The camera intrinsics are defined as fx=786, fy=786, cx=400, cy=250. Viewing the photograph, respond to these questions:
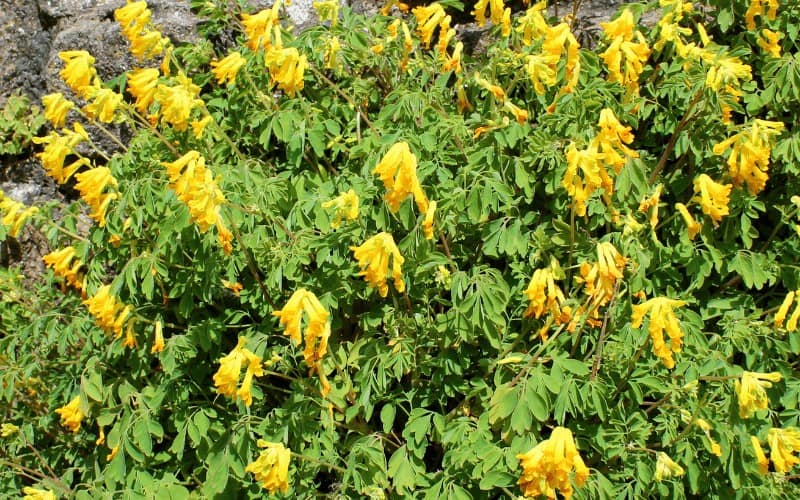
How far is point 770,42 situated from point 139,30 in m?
2.72

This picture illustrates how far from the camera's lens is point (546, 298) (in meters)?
2.96

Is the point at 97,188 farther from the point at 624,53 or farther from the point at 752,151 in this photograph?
the point at 752,151

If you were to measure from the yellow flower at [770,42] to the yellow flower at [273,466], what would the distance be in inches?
103

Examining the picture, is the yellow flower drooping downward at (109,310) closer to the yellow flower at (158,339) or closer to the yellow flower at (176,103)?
the yellow flower at (158,339)

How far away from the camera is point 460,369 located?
9.89 feet

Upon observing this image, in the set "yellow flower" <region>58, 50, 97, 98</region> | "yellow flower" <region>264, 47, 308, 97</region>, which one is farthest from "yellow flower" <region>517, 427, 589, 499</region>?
"yellow flower" <region>58, 50, 97, 98</region>

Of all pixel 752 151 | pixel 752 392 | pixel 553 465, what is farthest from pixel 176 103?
pixel 752 392

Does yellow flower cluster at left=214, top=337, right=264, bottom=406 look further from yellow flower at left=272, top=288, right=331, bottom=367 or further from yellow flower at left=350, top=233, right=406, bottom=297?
yellow flower at left=350, top=233, right=406, bottom=297

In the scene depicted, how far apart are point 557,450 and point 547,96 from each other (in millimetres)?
1774

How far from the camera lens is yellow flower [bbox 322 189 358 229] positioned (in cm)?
286

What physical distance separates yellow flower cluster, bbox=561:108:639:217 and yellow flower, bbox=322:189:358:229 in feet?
2.47

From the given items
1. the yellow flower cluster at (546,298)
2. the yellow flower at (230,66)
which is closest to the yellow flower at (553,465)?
the yellow flower cluster at (546,298)

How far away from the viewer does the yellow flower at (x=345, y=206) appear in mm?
2861

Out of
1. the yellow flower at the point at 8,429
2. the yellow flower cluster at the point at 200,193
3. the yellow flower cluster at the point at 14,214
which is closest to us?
the yellow flower cluster at the point at 200,193
